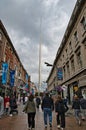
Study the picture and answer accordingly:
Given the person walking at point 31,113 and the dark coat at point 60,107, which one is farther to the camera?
the dark coat at point 60,107

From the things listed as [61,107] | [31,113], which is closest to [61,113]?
[61,107]

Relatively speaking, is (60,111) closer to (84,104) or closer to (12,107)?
(84,104)

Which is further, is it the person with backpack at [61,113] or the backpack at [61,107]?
the backpack at [61,107]

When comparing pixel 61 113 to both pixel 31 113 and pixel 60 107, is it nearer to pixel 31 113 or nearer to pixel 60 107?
pixel 60 107

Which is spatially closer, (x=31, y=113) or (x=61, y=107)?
(x=31, y=113)

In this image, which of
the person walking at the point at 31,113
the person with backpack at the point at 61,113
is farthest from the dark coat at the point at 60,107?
the person walking at the point at 31,113

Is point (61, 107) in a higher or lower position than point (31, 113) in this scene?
higher

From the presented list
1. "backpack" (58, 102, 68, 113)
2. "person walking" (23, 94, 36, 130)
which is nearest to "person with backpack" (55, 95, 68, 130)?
"backpack" (58, 102, 68, 113)

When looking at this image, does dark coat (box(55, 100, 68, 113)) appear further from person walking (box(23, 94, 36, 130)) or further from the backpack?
person walking (box(23, 94, 36, 130))

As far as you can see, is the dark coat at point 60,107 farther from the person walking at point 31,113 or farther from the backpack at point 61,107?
the person walking at point 31,113

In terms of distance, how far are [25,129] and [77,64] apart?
15.6 m

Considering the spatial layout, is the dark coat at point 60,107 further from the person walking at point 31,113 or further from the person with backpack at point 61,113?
the person walking at point 31,113

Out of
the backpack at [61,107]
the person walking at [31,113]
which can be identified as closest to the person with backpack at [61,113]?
the backpack at [61,107]

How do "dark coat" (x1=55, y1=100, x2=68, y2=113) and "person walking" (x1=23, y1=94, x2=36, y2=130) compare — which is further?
"dark coat" (x1=55, y1=100, x2=68, y2=113)
